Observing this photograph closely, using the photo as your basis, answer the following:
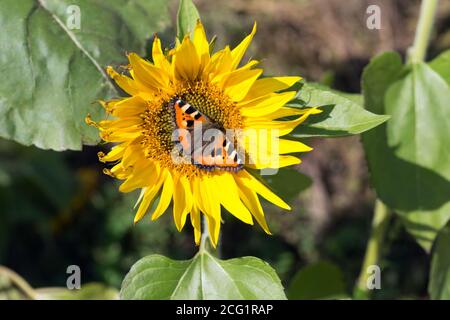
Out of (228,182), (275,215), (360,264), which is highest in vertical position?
(228,182)

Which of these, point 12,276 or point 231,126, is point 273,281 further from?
point 12,276

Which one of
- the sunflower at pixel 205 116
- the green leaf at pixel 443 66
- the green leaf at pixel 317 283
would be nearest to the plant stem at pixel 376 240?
the green leaf at pixel 317 283

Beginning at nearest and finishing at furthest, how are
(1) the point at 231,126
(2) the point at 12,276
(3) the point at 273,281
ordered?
1. (3) the point at 273,281
2. (1) the point at 231,126
3. (2) the point at 12,276

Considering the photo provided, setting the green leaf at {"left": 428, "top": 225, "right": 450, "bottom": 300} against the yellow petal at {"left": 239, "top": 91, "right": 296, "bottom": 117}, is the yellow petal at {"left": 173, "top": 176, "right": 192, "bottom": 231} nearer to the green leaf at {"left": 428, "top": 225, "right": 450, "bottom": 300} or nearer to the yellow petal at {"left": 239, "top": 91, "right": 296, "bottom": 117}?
the yellow petal at {"left": 239, "top": 91, "right": 296, "bottom": 117}

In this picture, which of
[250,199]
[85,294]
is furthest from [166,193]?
[85,294]

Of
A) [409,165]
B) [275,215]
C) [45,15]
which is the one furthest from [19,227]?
[409,165]

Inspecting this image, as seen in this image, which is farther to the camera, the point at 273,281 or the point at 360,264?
the point at 360,264

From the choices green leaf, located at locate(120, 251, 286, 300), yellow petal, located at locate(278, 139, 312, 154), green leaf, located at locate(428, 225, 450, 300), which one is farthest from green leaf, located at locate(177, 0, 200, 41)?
green leaf, located at locate(428, 225, 450, 300)
